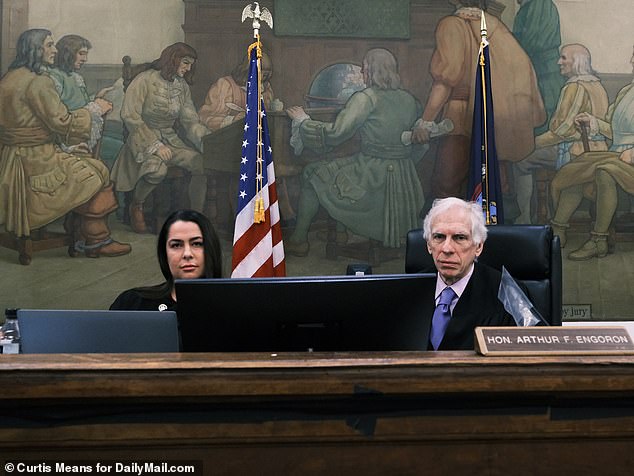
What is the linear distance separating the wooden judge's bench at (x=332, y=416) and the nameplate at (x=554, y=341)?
0.25 ft

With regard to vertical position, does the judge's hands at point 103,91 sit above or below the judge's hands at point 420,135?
above

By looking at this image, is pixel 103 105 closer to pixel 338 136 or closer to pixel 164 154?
pixel 164 154

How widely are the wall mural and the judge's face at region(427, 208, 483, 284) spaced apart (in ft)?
8.83

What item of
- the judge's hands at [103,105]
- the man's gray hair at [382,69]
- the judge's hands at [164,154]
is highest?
the man's gray hair at [382,69]

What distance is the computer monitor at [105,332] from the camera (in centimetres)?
177

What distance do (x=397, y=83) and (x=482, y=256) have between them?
115 inches

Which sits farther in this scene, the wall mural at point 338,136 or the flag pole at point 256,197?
the wall mural at point 338,136

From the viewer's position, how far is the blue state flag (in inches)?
228

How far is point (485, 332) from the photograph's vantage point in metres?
1.45

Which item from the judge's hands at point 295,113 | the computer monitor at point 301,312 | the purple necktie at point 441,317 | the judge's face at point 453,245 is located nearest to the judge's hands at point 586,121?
the judge's hands at point 295,113

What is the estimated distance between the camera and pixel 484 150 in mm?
5848

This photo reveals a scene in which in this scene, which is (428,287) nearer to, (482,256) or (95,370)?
(95,370)

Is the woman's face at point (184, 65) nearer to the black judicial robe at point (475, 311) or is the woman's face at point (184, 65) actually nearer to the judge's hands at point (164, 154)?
the judge's hands at point (164, 154)

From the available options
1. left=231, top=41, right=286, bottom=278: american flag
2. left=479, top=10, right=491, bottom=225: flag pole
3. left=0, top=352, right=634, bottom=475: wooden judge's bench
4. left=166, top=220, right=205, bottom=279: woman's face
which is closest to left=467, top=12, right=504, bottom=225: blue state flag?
left=479, top=10, right=491, bottom=225: flag pole
